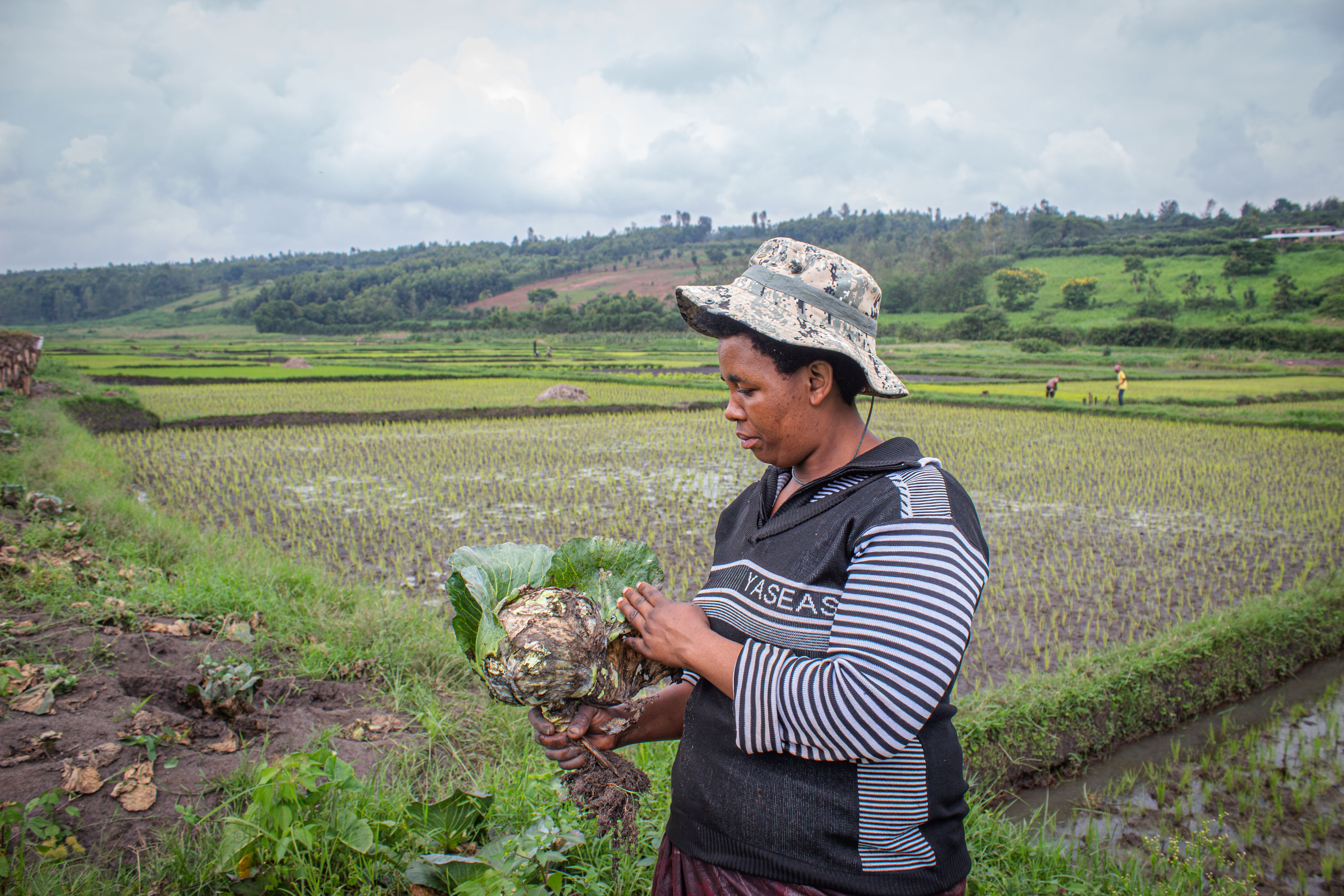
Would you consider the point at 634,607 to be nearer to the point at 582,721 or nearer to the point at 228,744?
the point at 582,721

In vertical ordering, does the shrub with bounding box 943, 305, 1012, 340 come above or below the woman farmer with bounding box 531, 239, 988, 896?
above

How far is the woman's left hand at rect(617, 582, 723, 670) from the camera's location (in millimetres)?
1284

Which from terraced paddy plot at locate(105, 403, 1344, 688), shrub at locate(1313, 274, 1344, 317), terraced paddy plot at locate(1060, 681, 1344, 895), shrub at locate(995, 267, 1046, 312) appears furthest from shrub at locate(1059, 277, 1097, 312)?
terraced paddy plot at locate(1060, 681, 1344, 895)

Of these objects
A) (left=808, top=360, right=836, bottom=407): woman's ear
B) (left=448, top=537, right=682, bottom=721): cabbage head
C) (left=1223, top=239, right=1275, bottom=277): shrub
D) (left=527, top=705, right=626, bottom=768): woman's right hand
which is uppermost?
(left=1223, top=239, right=1275, bottom=277): shrub

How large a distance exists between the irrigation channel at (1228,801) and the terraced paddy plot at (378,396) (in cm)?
1565

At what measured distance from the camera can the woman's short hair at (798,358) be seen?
1.35 meters

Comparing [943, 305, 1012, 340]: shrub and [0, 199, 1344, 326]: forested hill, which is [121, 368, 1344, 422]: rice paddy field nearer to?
[943, 305, 1012, 340]: shrub

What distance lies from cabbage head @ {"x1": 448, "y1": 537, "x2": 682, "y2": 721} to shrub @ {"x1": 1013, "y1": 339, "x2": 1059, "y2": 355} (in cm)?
4361

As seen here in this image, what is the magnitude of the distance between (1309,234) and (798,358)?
243ft

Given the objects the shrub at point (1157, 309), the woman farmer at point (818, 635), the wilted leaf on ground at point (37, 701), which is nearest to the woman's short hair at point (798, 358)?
the woman farmer at point (818, 635)

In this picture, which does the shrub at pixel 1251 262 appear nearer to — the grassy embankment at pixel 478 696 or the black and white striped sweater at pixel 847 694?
the grassy embankment at pixel 478 696

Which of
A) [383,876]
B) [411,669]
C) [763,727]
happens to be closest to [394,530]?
[411,669]

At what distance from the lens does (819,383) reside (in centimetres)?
140

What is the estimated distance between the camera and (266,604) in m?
4.48
